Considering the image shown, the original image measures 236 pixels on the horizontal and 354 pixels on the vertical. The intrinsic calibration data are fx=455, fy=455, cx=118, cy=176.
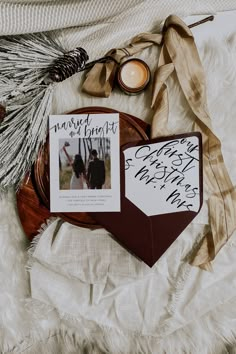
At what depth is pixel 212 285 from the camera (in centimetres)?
83

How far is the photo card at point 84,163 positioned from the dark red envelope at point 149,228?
1.2 inches

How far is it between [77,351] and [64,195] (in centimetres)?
30

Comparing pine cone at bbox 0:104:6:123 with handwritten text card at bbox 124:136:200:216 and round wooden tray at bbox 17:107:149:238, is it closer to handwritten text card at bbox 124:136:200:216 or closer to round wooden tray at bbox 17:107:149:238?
round wooden tray at bbox 17:107:149:238

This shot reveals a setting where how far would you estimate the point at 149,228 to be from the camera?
809 millimetres

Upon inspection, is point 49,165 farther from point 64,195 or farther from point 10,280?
point 10,280

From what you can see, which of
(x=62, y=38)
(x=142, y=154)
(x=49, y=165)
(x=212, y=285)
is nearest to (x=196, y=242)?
(x=212, y=285)

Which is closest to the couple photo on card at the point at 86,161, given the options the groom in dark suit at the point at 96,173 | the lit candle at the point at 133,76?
the groom in dark suit at the point at 96,173

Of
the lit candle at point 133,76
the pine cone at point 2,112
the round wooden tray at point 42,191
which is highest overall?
the lit candle at point 133,76

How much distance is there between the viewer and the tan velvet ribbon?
802 mm

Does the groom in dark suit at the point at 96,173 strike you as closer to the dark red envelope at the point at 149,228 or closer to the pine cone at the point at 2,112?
the dark red envelope at the point at 149,228

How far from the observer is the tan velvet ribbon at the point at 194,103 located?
2.63ft

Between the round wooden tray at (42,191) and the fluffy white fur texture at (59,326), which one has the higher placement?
the round wooden tray at (42,191)

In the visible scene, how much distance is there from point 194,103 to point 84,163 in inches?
8.8

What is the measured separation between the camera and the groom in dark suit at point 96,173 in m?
0.82
